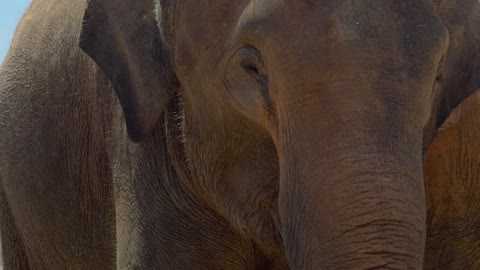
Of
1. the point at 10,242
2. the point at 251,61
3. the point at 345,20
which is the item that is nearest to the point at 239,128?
the point at 251,61

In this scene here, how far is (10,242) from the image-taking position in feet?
27.1

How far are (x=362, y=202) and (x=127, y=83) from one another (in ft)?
4.83

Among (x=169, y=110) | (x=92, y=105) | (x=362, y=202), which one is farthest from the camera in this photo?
(x=92, y=105)

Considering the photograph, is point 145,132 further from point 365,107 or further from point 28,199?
point 28,199

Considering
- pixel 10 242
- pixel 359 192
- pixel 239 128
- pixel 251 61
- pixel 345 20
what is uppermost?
pixel 345 20

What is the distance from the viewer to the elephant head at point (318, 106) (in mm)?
4578

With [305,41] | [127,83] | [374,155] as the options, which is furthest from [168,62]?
[374,155]

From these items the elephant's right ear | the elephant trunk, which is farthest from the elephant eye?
the elephant's right ear

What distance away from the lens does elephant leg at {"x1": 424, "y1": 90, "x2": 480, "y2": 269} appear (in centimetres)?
577

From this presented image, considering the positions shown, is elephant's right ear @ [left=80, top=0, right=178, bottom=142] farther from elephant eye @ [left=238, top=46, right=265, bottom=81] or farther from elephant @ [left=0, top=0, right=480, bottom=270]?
elephant eye @ [left=238, top=46, right=265, bottom=81]

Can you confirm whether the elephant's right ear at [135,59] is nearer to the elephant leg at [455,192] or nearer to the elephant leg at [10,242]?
the elephant leg at [455,192]

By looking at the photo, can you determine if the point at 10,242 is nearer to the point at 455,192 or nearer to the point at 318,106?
the point at 455,192

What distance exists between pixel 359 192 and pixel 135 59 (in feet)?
4.76

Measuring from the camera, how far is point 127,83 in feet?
18.7
